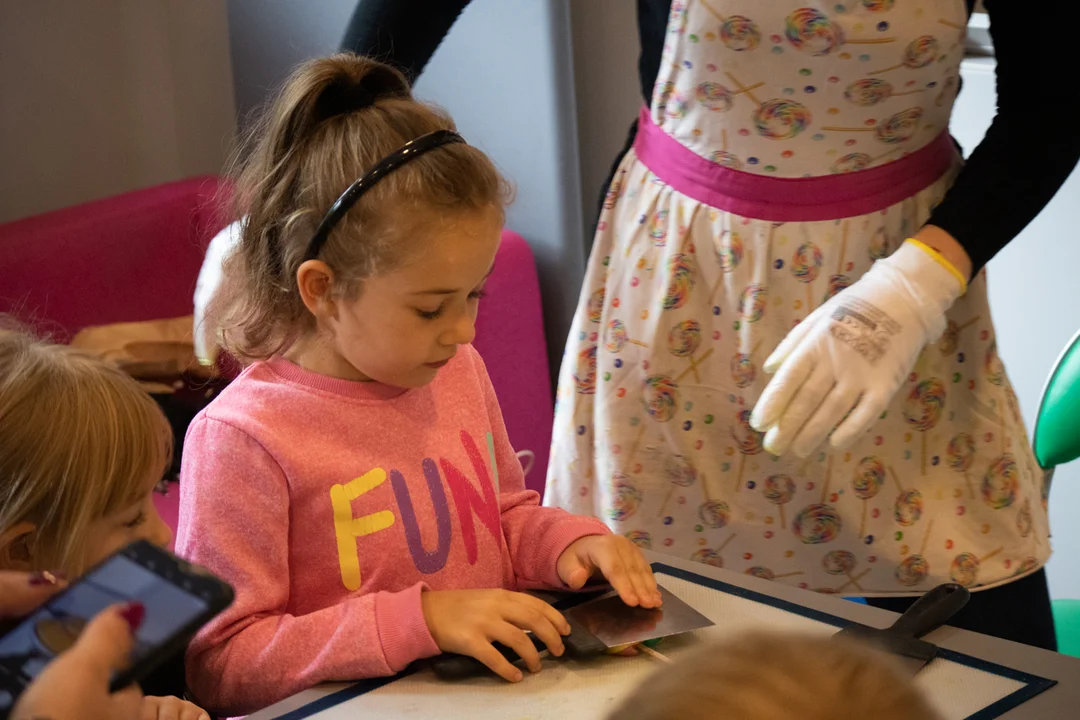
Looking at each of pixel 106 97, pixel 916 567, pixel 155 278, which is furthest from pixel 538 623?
pixel 106 97

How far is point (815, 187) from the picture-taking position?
1146mm

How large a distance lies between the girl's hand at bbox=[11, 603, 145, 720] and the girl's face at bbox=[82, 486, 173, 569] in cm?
14

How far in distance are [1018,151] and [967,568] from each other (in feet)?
1.32

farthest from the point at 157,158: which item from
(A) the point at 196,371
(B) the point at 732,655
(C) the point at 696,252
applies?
(B) the point at 732,655

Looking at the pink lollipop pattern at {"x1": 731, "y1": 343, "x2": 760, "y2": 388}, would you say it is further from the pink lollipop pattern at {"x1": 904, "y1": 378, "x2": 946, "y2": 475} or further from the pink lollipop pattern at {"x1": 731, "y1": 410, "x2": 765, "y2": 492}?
the pink lollipop pattern at {"x1": 904, "y1": 378, "x2": 946, "y2": 475}

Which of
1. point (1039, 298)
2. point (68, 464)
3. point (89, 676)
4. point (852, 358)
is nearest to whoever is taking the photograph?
point (89, 676)

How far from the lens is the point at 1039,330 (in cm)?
211

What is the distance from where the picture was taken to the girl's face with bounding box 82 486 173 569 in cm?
80

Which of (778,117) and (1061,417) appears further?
(1061,417)

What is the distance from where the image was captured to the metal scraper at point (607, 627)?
815mm

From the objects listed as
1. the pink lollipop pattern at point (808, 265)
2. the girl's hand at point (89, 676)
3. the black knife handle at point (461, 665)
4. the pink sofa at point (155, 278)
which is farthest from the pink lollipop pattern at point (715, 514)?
the pink sofa at point (155, 278)

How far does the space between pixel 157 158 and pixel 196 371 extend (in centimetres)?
71

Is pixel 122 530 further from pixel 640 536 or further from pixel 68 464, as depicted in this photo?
pixel 640 536

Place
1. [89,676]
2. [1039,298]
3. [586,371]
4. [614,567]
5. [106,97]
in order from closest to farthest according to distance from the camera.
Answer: [89,676], [614,567], [586,371], [1039,298], [106,97]
